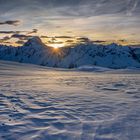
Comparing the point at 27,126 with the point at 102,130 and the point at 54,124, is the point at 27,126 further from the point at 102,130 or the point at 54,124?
the point at 102,130

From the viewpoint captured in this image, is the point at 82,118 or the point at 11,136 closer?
the point at 11,136

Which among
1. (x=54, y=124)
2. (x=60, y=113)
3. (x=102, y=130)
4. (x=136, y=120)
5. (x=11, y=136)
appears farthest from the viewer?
(x=60, y=113)

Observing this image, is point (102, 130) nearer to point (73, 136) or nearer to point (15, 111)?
point (73, 136)

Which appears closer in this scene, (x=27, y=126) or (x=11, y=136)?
(x=11, y=136)

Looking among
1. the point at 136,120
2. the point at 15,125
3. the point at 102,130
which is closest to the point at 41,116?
the point at 15,125

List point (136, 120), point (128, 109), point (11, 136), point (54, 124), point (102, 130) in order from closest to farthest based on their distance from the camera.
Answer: point (11, 136), point (102, 130), point (54, 124), point (136, 120), point (128, 109)

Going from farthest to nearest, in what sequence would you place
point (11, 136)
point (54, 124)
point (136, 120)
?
point (136, 120)
point (54, 124)
point (11, 136)

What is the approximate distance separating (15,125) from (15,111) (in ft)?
4.86

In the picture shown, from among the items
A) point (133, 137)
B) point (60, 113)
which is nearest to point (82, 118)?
point (60, 113)

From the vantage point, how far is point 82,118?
6789 millimetres

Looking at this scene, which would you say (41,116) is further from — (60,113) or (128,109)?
(128,109)

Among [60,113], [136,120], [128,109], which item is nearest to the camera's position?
[136,120]

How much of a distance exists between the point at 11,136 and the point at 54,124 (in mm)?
1209

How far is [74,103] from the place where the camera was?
895 centimetres
